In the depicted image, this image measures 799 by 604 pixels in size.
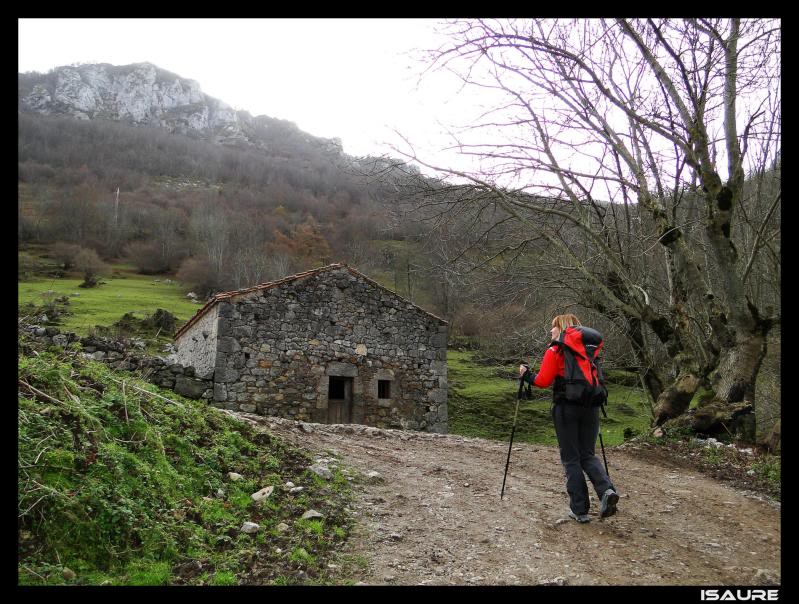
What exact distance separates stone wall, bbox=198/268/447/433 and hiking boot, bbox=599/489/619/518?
9068 mm

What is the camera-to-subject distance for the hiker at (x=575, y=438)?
16.0ft

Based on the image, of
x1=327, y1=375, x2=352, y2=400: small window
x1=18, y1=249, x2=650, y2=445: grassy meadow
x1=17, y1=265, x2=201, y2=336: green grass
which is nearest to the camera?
x1=327, y1=375, x2=352, y2=400: small window

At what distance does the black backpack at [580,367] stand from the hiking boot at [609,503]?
757mm

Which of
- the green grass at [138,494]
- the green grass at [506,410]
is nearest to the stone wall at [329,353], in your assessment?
the green grass at [506,410]

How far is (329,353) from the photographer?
1353 centimetres

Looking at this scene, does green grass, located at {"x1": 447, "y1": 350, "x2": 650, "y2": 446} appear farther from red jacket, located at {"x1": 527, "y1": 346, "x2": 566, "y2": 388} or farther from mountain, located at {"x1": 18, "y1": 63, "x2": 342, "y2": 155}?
mountain, located at {"x1": 18, "y1": 63, "x2": 342, "y2": 155}

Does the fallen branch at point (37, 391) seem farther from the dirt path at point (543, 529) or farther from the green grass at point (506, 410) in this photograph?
the green grass at point (506, 410)

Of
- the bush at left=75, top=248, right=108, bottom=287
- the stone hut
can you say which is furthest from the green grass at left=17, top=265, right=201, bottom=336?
the stone hut

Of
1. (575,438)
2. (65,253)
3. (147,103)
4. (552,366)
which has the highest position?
(147,103)

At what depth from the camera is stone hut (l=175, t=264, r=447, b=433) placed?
12672 millimetres

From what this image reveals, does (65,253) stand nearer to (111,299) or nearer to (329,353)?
(111,299)

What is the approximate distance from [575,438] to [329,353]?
362 inches

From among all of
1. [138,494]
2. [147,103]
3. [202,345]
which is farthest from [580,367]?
[147,103]
